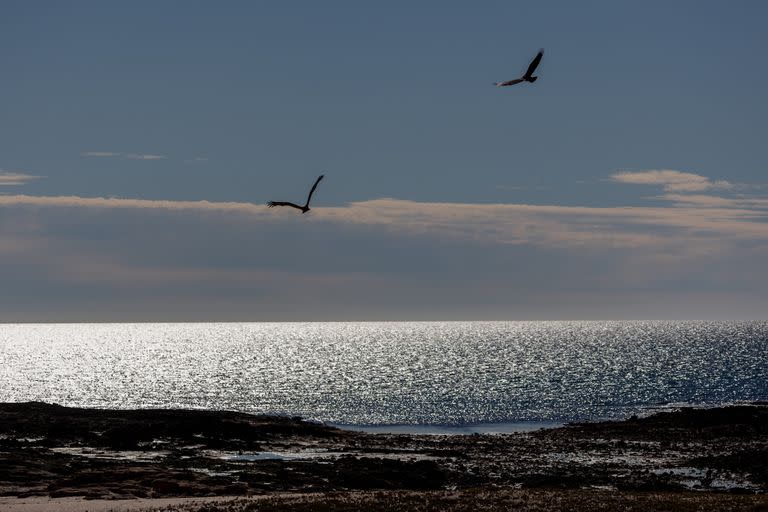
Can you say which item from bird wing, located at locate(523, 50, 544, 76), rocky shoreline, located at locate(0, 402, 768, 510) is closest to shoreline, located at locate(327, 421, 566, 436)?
rocky shoreline, located at locate(0, 402, 768, 510)

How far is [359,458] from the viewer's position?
225 feet

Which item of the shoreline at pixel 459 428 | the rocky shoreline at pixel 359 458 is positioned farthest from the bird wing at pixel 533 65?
the shoreline at pixel 459 428

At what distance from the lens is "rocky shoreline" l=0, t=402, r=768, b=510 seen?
50.9 m

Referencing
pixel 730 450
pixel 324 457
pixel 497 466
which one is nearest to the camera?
pixel 497 466

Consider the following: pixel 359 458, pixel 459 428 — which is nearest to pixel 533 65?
pixel 359 458

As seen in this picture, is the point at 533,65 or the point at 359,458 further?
the point at 359,458

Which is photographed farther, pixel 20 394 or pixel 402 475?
pixel 20 394

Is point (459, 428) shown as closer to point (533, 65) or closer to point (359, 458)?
point (359, 458)


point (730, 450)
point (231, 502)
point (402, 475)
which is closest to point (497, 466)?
point (402, 475)

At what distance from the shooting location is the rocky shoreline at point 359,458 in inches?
2005

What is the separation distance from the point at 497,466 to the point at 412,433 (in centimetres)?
3546

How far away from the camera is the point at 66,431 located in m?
80.3

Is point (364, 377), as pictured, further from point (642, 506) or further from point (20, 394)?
point (642, 506)

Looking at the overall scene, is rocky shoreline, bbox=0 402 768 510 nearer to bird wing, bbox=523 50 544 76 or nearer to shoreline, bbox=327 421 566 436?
shoreline, bbox=327 421 566 436
